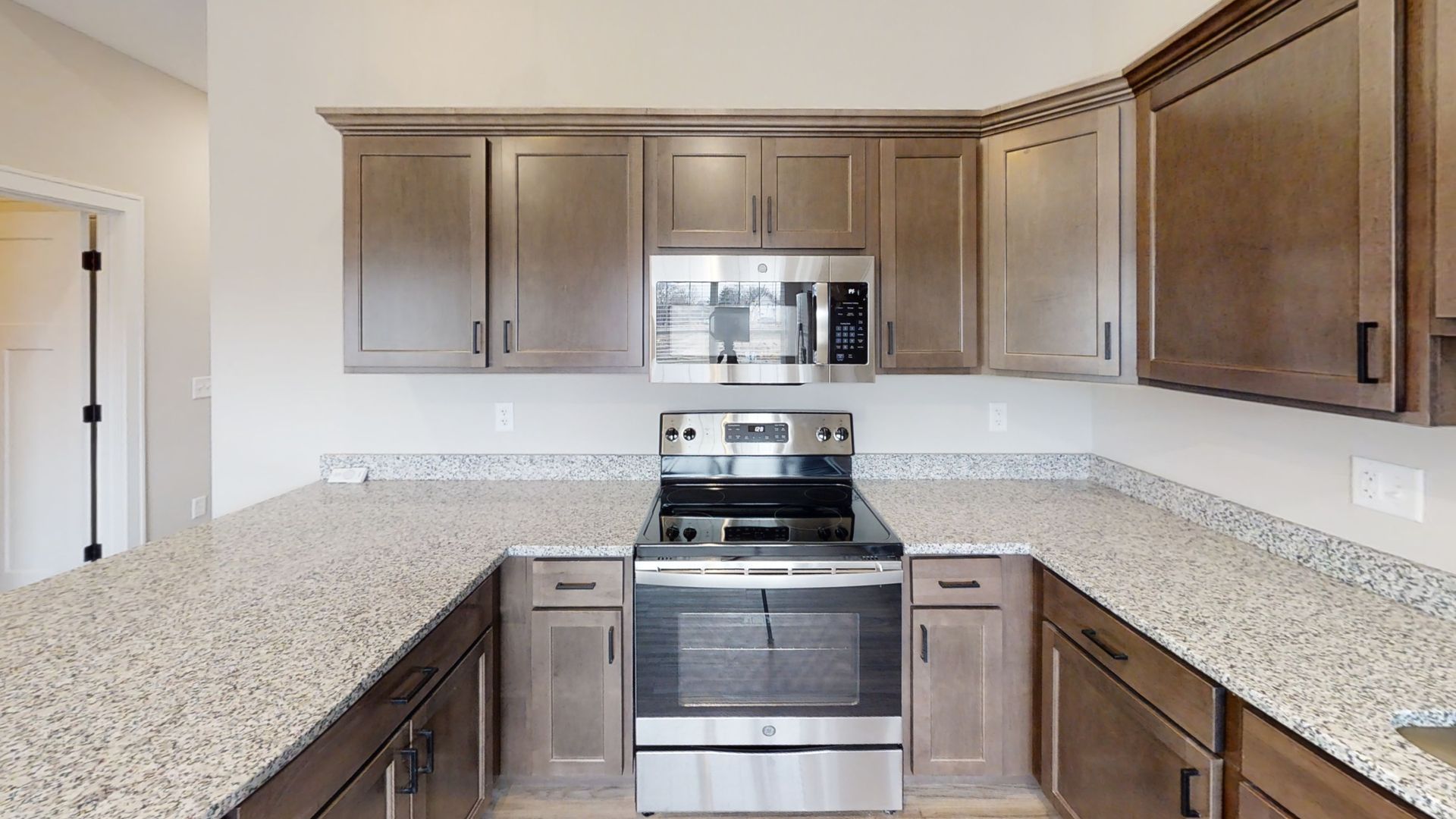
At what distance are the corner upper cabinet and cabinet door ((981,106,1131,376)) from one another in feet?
1.51

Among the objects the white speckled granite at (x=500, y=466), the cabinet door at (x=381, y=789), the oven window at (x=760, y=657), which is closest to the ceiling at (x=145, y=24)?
the white speckled granite at (x=500, y=466)

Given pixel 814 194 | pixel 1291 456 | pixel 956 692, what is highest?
pixel 814 194

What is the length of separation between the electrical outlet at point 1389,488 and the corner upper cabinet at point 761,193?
1.39 metres

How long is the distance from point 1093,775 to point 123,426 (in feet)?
14.8

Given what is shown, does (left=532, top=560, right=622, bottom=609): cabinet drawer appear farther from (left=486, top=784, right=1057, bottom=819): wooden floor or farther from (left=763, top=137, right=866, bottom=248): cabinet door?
(left=763, top=137, right=866, bottom=248): cabinet door

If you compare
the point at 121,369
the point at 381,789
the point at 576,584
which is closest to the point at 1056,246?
the point at 576,584

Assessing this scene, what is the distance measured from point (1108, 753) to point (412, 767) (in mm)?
1543

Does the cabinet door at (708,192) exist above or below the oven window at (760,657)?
above

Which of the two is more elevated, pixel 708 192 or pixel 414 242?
pixel 708 192

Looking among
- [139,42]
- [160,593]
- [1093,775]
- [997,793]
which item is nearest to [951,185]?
[1093,775]

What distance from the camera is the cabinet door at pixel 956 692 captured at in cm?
187

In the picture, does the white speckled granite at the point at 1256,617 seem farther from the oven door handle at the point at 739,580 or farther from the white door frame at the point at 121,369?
the white door frame at the point at 121,369

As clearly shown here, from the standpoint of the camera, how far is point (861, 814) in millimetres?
1892

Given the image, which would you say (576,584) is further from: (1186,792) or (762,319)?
(1186,792)
